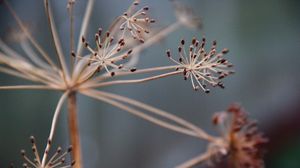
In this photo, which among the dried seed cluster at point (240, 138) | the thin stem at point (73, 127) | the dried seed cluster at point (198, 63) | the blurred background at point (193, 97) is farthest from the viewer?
the blurred background at point (193, 97)

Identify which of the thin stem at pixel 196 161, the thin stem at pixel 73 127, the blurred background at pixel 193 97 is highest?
the blurred background at pixel 193 97

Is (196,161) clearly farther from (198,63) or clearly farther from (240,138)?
(198,63)

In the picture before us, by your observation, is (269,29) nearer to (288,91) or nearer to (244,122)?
(288,91)

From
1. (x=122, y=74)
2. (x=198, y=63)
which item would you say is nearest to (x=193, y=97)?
(x=122, y=74)

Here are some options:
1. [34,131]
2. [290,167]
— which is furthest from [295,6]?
[34,131]

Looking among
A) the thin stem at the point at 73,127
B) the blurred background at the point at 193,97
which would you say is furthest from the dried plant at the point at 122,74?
the blurred background at the point at 193,97

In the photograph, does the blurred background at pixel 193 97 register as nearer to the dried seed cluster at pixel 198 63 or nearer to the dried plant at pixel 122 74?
the dried plant at pixel 122 74
